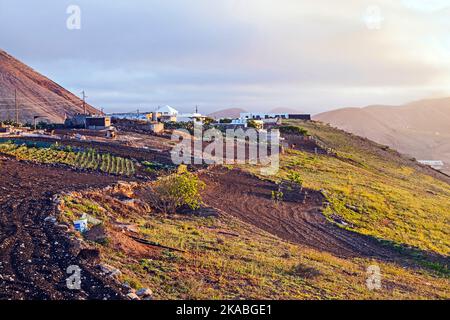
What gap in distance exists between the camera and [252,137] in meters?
52.0

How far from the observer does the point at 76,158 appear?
29.3 m

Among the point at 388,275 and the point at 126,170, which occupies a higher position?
the point at 126,170

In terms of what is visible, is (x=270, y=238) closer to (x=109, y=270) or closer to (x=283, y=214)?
(x=283, y=214)

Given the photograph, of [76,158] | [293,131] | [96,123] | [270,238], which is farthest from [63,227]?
[293,131]

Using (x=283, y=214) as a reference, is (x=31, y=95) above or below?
above

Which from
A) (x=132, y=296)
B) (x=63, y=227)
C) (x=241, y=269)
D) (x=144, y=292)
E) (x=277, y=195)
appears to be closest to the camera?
(x=132, y=296)

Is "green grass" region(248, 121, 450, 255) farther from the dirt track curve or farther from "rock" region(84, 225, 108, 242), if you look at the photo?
the dirt track curve

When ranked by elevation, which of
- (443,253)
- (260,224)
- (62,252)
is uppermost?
(62,252)

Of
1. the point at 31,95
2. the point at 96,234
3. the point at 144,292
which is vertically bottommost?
the point at 144,292

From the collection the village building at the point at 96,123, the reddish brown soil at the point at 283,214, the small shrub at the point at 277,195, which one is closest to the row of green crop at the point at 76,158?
the reddish brown soil at the point at 283,214

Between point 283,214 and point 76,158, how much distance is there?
46.8 ft
